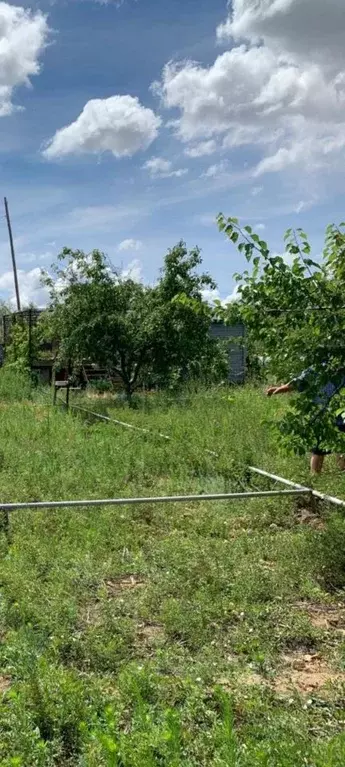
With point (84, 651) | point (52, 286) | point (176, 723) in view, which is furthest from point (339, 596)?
point (52, 286)

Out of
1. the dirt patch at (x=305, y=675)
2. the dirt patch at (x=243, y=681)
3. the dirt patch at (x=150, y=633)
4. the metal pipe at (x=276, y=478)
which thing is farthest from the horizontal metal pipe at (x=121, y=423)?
the dirt patch at (x=243, y=681)

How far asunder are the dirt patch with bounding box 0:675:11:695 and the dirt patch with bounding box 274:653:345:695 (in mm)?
1155

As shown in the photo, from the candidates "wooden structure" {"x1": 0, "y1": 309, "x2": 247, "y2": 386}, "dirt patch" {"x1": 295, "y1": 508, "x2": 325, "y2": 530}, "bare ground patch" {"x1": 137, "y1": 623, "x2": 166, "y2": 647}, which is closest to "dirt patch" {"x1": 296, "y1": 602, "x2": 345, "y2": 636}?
"bare ground patch" {"x1": 137, "y1": 623, "x2": 166, "y2": 647}

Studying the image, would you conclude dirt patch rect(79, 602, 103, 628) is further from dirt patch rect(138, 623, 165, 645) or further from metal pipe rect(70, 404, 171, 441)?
metal pipe rect(70, 404, 171, 441)

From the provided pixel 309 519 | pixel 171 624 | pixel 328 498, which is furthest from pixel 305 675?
pixel 328 498

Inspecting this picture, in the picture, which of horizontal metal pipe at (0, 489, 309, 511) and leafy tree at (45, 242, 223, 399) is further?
leafy tree at (45, 242, 223, 399)

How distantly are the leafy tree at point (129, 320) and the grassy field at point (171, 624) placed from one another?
19.6 feet

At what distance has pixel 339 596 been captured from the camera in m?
4.03

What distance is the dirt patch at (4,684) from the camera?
2.90m

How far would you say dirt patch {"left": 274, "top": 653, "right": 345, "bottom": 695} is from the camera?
2947 millimetres

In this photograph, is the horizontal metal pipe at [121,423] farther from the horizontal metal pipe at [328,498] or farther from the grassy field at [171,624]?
the horizontal metal pipe at [328,498]

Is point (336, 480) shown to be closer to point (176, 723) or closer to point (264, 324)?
point (264, 324)

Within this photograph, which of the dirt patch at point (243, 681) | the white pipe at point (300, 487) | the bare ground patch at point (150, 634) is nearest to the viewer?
the dirt patch at point (243, 681)

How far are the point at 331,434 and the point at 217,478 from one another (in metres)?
2.38
